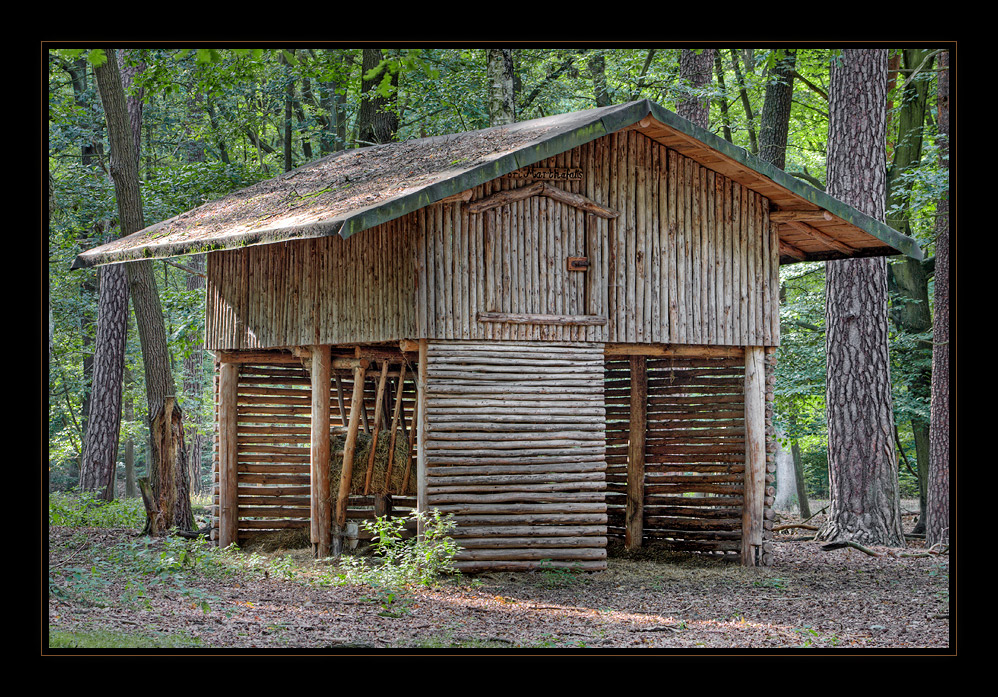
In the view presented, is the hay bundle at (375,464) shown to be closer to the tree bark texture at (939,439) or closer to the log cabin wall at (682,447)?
the log cabin wall at (682,447)

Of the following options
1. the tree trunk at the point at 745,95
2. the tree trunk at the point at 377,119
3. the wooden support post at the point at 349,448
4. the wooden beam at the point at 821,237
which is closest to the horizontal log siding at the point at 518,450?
the wooden support post at the point at 349,448

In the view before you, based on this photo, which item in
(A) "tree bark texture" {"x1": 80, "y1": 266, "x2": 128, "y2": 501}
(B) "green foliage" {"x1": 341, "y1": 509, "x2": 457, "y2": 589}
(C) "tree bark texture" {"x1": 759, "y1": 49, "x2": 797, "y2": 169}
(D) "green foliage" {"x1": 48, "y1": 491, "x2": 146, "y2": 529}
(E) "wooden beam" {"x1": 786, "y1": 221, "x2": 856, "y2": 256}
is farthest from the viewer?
(C) "tree bark texture" {"x1": 759, "y1": 49, "x2": 797, "y2": 169}

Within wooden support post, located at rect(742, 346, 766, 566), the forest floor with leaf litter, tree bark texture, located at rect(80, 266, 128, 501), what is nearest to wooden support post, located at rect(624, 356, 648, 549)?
the forest floor with leaf litter

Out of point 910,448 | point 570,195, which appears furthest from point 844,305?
point 910,448

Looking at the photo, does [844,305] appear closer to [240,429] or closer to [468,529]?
[468,529]

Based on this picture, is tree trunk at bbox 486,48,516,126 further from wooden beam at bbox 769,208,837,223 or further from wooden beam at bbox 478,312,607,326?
wooden beam at bbox 478,312,607,326

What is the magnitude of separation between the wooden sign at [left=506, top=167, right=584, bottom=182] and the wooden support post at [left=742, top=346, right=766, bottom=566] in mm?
3328

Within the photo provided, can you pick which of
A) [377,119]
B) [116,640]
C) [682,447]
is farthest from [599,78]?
[116,640]

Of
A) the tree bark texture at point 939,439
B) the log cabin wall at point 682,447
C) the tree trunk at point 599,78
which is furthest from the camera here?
the tree trunk at point 599,78

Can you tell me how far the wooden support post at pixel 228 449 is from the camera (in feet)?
49.2

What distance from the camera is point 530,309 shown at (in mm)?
12359

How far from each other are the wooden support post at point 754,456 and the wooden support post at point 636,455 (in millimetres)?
2023

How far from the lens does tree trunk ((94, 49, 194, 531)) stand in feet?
50.2

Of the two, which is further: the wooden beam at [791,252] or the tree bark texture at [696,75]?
the tree bark texture at [696,75]
